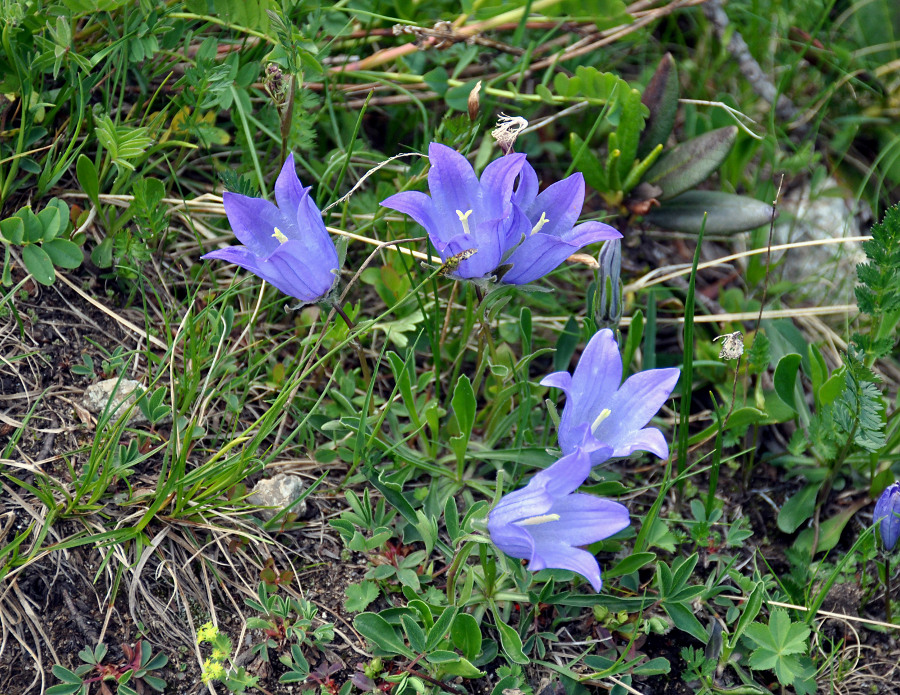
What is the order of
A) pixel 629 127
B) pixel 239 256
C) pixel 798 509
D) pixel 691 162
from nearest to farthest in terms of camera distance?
pixel 239 256 < pixel 798 509 < pixel 629 127 < pixel 691 162

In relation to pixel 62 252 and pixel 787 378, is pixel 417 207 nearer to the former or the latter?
pixel 62 252

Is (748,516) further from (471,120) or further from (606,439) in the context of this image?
(471,120)

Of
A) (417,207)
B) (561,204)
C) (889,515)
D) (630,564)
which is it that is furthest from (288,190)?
(889,515)

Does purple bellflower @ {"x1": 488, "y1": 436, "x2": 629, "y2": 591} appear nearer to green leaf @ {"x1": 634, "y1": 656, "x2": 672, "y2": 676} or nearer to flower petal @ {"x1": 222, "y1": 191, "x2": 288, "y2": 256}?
green leaf @ {"x1": 634, "y1": 656, "x2": 672, "y2": 676}

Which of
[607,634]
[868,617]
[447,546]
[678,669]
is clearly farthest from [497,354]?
[868,617]

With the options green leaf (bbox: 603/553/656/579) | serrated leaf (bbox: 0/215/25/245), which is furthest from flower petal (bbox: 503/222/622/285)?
serrated leaf (bbox: 0/215/25/245)

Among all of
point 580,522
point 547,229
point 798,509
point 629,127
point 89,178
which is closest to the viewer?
point 580,522
